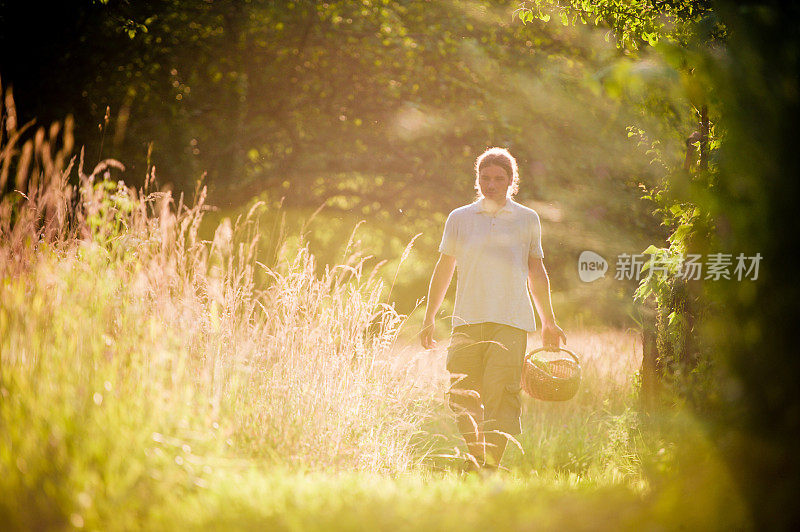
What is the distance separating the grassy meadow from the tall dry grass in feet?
0.03

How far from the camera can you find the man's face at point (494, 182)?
4855 mm

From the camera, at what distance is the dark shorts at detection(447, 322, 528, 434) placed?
15.4 ft

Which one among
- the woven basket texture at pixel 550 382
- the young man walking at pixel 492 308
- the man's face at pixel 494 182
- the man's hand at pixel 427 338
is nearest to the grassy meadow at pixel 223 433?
the man's hand at pixel 427 338

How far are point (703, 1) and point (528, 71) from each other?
6.13 meters

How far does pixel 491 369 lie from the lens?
4.72 m

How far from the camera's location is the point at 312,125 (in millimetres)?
11133

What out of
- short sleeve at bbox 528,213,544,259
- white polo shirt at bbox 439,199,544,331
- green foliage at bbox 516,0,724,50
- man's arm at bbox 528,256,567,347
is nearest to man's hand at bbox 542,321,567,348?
man's arm at bbox 528,256,567,347

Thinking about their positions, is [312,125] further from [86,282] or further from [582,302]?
[86,282]

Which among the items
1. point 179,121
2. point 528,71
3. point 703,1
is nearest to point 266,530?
point 703,1

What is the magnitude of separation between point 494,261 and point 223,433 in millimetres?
2222

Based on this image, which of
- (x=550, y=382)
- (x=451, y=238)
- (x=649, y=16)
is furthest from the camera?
(x=649, y=16)

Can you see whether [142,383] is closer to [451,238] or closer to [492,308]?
[492,308]

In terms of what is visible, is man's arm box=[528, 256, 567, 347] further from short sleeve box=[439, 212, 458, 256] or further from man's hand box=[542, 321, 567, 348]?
short sleeve box=[439, 212, 458, 256]

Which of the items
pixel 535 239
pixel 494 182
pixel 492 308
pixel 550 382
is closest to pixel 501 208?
pixel 494 182
